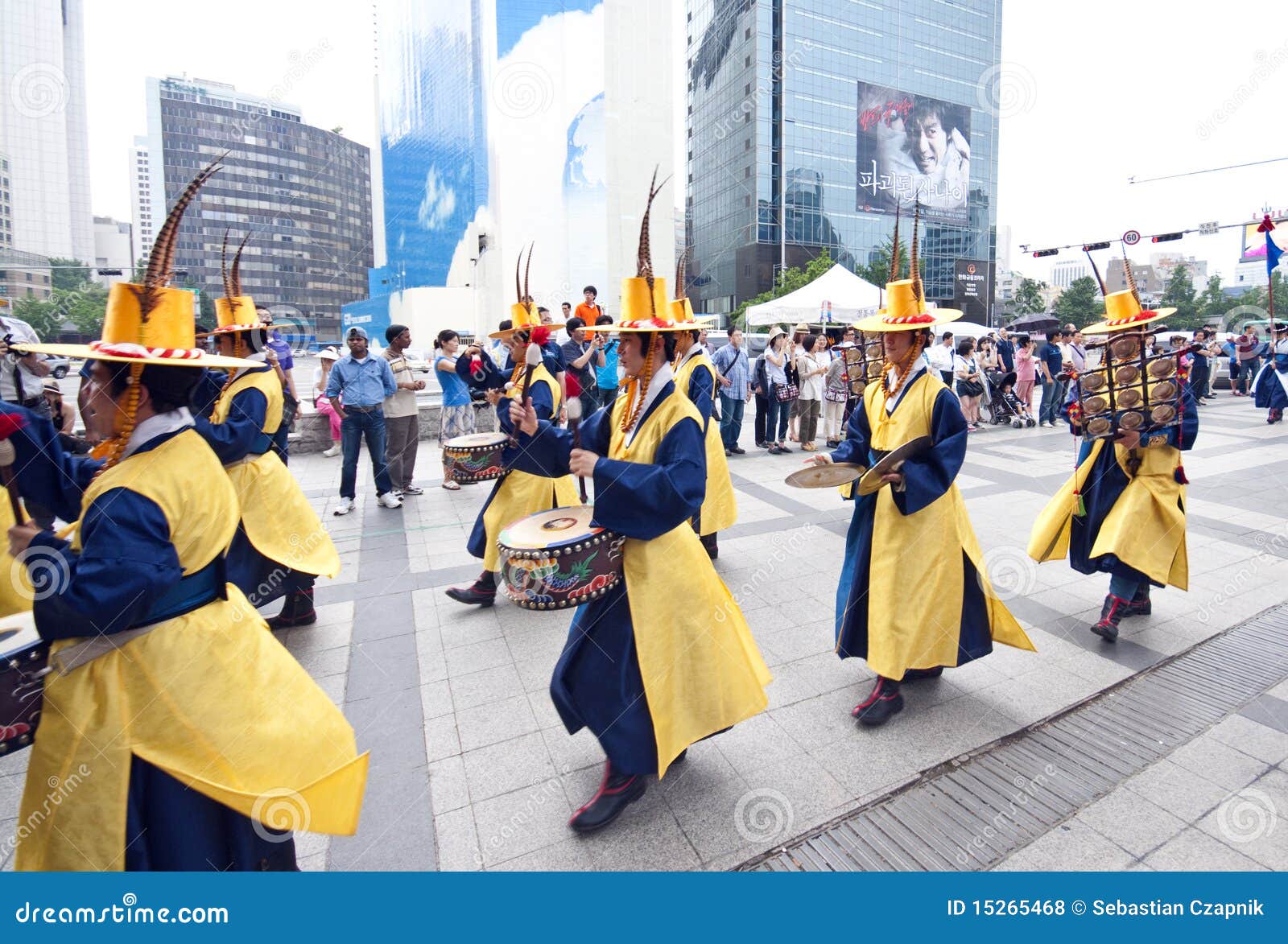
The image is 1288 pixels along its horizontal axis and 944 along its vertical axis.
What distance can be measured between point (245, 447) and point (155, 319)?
2098 mm

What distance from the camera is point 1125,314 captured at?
162 inches

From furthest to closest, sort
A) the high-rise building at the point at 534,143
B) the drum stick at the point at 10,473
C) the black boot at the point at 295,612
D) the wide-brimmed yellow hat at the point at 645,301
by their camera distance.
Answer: the high-rise building at the point at 534,143, the black boot at the point at 295,612, the wide-brimmed yellow hat at the point at 645,301, the drum stick at the point at 10,473

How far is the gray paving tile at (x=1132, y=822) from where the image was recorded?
96.0 inches

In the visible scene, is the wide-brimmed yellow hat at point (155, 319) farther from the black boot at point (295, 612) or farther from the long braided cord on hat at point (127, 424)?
the black boot at point (295, 612)

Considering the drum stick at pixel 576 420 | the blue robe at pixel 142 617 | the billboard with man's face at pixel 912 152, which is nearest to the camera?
the blue robe at pixel 142 617

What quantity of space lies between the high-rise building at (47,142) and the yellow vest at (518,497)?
92.4 feet

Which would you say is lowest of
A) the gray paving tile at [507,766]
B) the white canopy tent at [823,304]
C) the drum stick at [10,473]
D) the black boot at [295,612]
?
the gray paving tile at [507,766]

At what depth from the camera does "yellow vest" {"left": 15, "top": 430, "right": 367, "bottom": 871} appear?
174 cm

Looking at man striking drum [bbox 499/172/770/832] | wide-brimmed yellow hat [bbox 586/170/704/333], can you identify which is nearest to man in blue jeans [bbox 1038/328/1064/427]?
wide-brimmed yellow hat [bbox 586/170/704/333]

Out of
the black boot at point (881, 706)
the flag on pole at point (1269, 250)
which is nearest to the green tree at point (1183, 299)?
the flag on pole at point (1269, 250)

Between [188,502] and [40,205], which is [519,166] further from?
[188,502]

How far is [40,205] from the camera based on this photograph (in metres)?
29.9

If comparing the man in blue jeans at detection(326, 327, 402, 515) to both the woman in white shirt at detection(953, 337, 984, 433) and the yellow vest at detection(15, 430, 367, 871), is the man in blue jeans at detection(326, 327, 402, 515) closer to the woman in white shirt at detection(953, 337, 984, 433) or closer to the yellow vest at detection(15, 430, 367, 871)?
the yellow vest at detection(15, 430, 367, 871)

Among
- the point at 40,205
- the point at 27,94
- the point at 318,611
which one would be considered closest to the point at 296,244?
the point at 40,205
